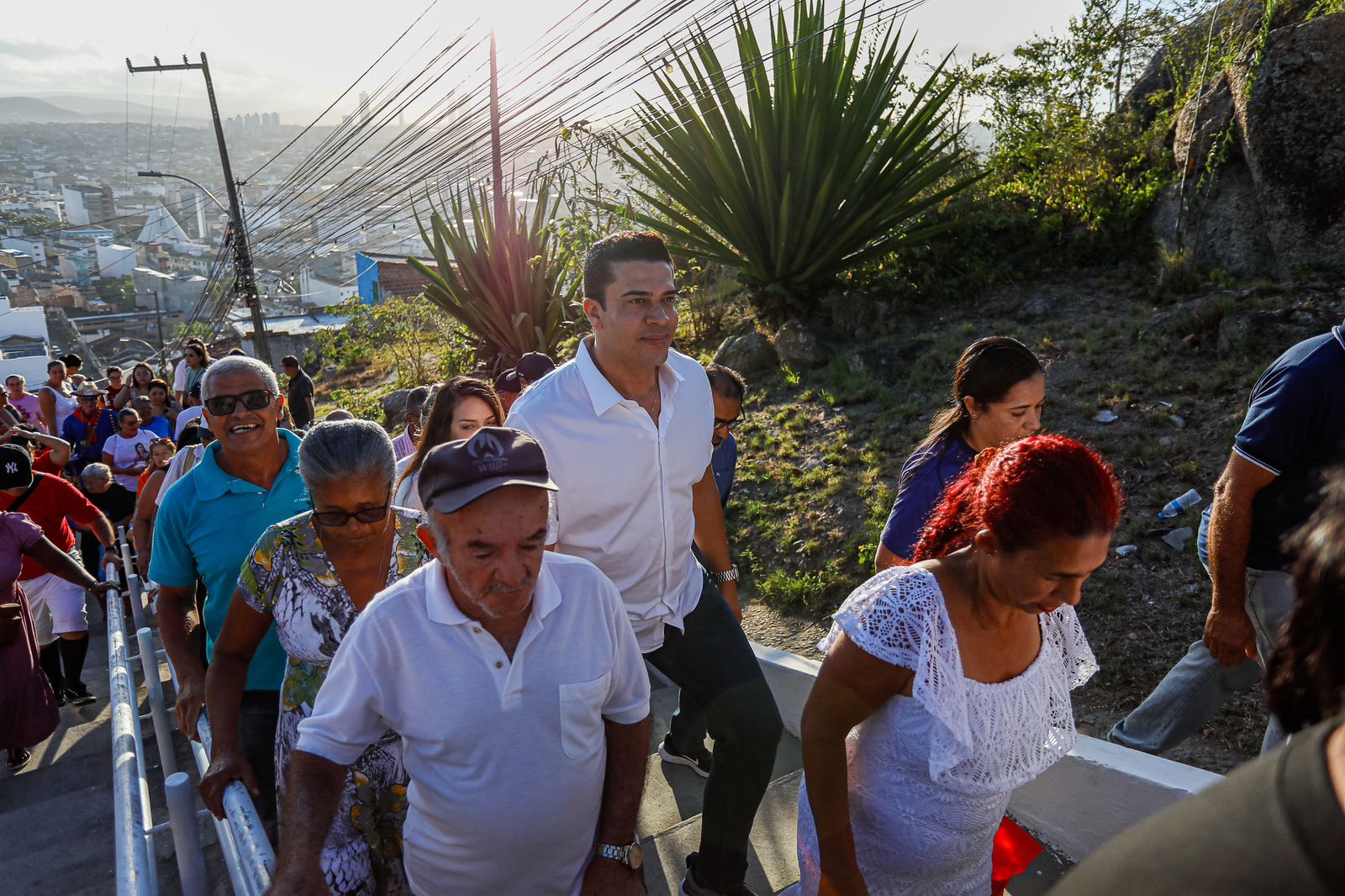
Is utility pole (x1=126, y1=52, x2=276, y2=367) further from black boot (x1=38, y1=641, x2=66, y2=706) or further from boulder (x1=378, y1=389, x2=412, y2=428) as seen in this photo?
black boot (x1=38, y1=641, x2=66, y2=706)

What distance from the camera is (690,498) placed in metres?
2.96

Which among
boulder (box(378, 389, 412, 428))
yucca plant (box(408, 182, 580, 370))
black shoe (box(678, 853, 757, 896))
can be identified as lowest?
black shoe (box(678, 853, 757, 896))

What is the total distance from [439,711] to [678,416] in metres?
1.39

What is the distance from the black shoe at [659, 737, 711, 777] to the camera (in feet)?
12.0

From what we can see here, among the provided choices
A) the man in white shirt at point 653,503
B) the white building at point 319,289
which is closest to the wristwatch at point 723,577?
the man in white shirt at point 653,503

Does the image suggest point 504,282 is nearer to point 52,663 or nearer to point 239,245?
point 52,663

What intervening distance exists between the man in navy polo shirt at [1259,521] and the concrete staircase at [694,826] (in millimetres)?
1229

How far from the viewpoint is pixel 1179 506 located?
4340mm

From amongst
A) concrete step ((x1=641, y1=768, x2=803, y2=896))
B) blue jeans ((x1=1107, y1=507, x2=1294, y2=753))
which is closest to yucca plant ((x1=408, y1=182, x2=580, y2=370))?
concrete step ((x1=641, y1=768, x2=803, y2=896))

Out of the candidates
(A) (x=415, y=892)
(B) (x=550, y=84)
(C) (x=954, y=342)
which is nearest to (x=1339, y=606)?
(A) (x=415, y=892)

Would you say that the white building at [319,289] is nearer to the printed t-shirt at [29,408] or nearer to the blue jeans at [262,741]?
the printed t-shirt at [29,408]

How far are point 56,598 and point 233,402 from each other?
3599mm

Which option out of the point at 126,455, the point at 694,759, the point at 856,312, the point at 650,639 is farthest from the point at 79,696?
the point at 856,312

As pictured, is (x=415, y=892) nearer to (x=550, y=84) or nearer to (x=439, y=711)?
(x=439, y=711)
